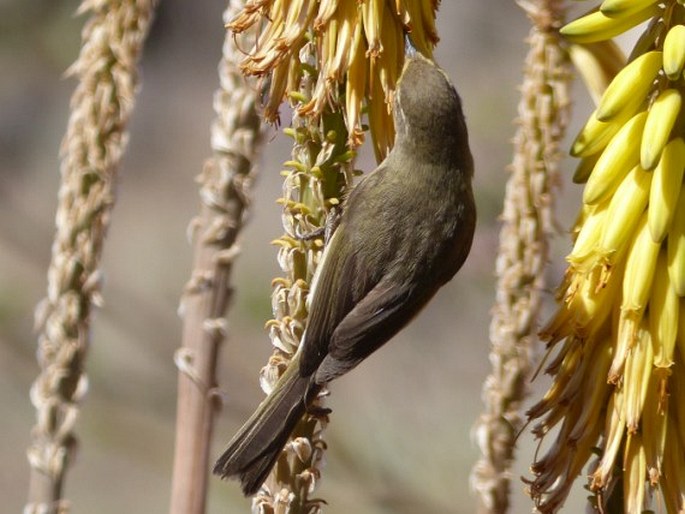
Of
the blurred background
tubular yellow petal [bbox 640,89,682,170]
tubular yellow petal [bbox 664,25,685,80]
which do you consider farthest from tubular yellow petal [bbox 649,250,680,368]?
the blurred background

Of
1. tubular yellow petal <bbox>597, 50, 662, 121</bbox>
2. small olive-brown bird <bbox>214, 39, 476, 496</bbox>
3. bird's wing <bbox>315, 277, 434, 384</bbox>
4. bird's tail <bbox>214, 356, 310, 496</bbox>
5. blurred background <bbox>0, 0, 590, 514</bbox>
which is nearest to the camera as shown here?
tubular yellow petal <bbox>597, 50, 662, 121</bbox>

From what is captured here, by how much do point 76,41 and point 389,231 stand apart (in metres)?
4.83

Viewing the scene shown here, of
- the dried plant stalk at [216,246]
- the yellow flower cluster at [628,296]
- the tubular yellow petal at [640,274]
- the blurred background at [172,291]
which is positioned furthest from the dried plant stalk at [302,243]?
the blurred background at [172,291]

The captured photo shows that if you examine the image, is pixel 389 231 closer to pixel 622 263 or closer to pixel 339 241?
pixel 339 241

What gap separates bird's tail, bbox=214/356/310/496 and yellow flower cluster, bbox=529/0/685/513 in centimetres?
Result: 50

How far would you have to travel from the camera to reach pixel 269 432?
2.61m

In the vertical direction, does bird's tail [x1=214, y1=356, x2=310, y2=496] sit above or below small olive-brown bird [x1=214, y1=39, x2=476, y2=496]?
below

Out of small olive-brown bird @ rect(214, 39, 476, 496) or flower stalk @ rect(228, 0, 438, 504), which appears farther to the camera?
small olive-brown bird @ rect(214, 39, 476, 496)

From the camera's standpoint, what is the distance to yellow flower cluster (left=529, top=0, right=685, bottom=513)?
2.36 metres

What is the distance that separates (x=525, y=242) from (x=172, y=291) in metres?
4.40

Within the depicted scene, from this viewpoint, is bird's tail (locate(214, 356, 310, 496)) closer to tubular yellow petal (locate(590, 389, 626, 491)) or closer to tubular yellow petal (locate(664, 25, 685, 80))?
tubular yellow petal (locate(590, 389, 626, 491))

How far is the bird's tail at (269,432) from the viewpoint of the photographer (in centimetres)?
256

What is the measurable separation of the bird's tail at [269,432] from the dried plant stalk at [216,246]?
10cm

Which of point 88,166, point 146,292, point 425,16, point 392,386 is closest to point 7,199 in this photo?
point 146,292
